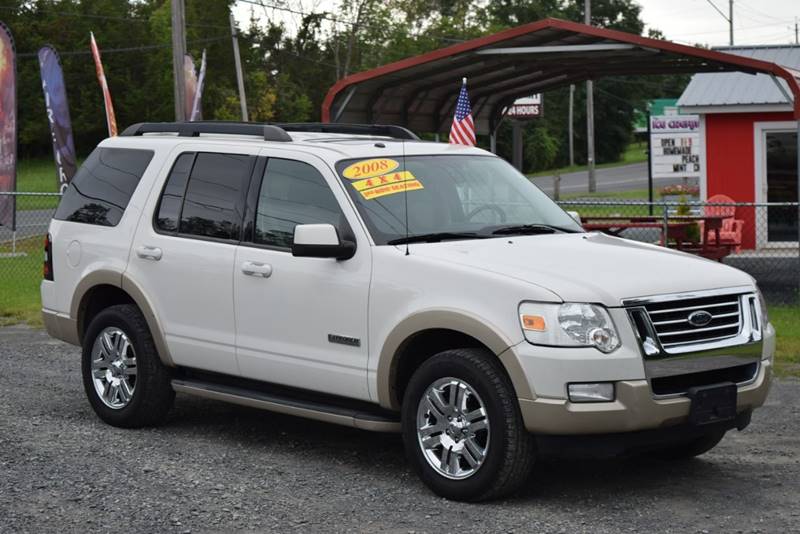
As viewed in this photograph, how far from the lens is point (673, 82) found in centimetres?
9388

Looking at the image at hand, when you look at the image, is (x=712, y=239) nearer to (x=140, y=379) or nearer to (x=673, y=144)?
(x=140, y=379)

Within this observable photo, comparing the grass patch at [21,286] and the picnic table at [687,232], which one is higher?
the picnic table at [687,232]

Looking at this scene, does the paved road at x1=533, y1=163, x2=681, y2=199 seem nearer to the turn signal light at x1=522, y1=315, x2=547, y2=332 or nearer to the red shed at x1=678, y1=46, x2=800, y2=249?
the red shed at x1=678, y1=46, x2=800, y2=249

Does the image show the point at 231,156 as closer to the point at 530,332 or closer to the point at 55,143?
the point at 530,332

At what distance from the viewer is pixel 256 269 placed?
764cm

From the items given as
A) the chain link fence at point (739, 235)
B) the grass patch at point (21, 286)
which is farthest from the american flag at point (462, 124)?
the grass patch at point (21, 286)

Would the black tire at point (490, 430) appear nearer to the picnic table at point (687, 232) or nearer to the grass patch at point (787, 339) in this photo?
the grass patch at point (787, 339)

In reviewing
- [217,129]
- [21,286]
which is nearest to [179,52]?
[21,286]

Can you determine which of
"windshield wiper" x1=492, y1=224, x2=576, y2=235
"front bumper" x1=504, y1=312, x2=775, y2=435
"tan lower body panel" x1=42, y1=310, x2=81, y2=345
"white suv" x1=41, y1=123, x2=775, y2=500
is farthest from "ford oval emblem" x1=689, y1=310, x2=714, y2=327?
"tan lower body panel" x1=42, y1=310, x2=81, y2=345

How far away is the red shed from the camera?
23.2 meters

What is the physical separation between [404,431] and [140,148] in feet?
10.2

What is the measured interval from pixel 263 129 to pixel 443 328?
214 cm

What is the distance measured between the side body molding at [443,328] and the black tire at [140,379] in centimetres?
200

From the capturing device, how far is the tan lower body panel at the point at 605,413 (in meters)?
6.23
